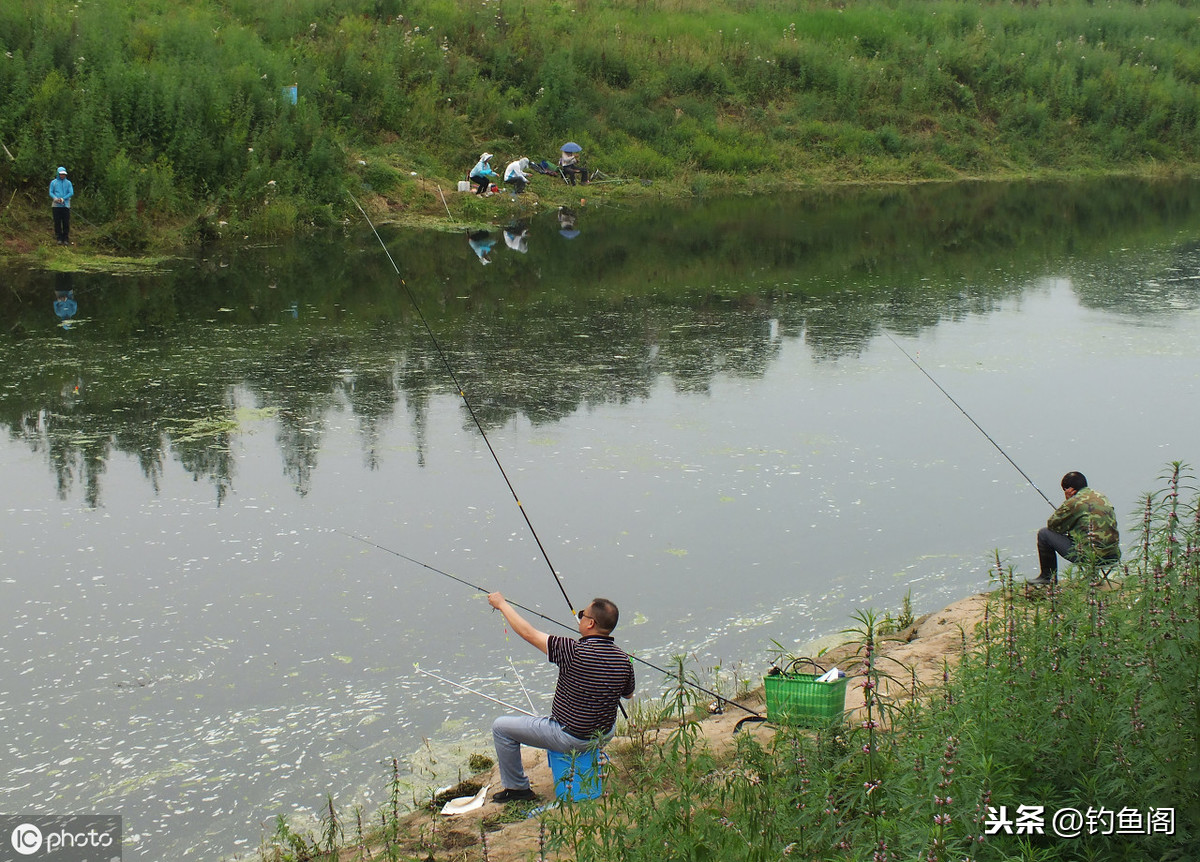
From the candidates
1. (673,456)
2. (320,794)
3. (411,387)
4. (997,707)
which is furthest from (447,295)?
(997,707)

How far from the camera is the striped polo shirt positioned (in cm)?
459

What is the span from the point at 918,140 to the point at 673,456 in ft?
88.3

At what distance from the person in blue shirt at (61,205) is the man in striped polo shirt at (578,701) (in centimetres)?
1446

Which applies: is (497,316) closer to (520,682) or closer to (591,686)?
(520,682)

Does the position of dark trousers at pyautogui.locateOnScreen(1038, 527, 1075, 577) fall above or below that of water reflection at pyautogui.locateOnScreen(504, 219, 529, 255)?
below

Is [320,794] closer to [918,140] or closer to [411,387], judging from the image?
[411,387]

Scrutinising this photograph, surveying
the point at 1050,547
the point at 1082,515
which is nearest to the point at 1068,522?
the point at 1050,547

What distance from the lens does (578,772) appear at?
177 inches

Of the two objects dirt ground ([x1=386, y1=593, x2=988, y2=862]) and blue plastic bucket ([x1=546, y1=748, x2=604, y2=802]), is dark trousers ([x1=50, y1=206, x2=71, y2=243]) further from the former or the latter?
blue plastic bucket ([x1=546, y1=748, x2=604, y2=802])

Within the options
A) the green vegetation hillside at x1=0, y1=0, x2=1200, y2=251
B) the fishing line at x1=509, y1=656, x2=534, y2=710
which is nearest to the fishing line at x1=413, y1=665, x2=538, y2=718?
the fishing line at x1=509, y1=656, x2=534, y2=710

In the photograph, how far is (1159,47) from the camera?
40.9 metres

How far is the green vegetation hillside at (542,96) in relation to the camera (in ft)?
62.1

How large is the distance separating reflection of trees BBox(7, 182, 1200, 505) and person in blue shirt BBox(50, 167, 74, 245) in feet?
5.04

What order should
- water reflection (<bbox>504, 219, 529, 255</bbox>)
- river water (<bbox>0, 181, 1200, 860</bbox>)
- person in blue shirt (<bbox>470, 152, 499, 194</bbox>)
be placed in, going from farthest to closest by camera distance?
1. person in blue shirt (<bbox>470, 152, 499, 194</bbox>)
2. water reflection (<bbox>504, 219, 529, 255</bbox>)
3. river water (<bbox>0, 181, 1200, 860</bbox>)
